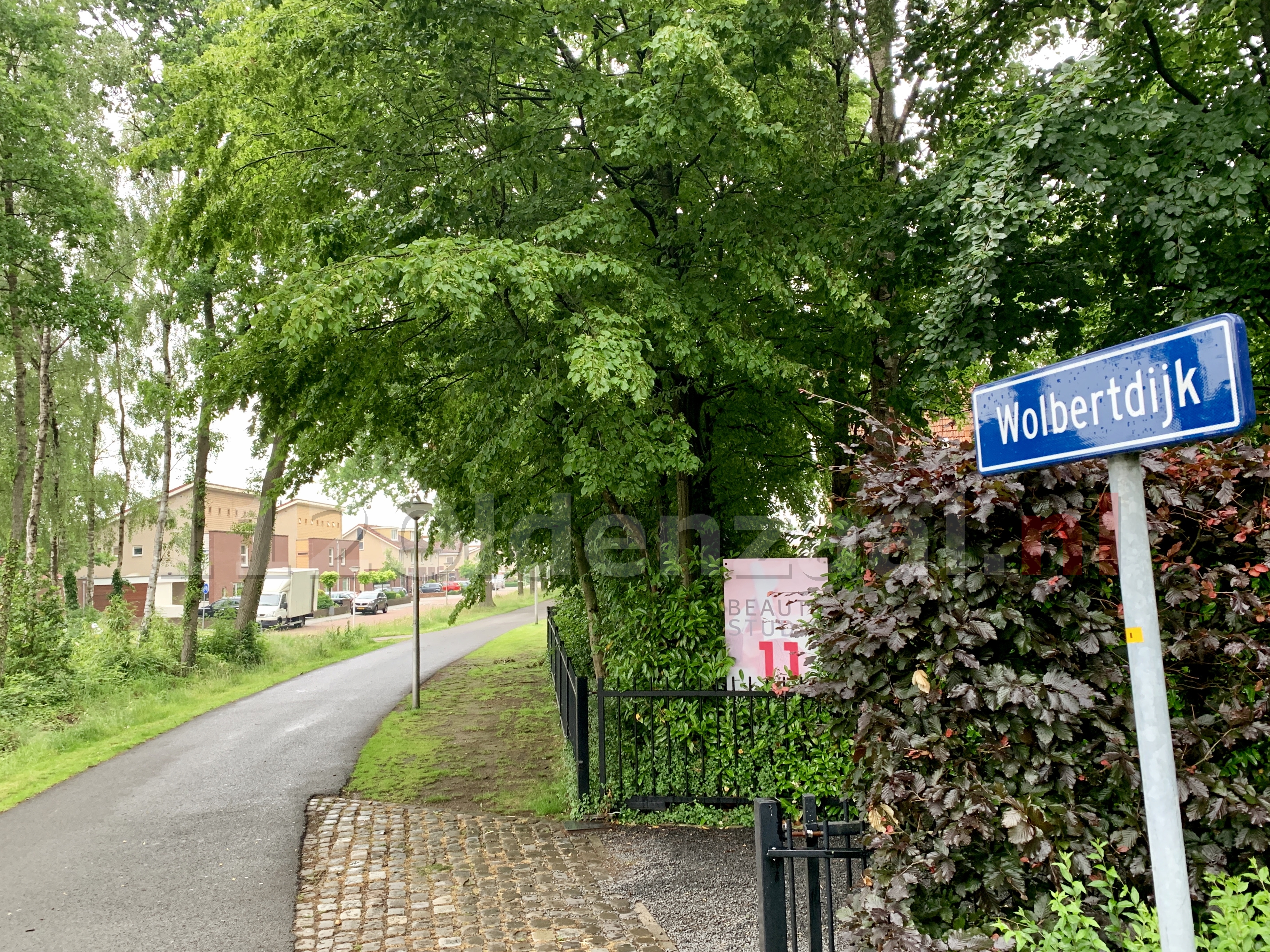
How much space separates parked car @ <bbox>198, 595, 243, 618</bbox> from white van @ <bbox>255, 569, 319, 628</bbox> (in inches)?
51.8

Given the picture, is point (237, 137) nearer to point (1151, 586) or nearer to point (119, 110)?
point (1151, 586)

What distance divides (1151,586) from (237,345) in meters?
7.36

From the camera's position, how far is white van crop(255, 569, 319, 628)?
36.6 metres

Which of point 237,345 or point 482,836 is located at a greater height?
point 237,345

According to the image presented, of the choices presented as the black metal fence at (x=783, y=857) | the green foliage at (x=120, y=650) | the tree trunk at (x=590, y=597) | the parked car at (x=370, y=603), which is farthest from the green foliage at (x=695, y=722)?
the parked car at (x=370, y=603)

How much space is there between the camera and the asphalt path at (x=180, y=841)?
4.99 m

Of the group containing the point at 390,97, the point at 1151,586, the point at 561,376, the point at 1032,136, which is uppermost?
the point at 390,97

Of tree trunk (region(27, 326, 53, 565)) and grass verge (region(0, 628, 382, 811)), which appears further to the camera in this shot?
tree trunk (region(27, 326, 53, 565))

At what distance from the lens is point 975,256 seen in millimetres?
5383

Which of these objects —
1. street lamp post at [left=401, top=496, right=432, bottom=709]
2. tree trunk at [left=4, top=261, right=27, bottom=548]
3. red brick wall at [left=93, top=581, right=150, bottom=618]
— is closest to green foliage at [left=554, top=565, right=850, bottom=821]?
street lamp post at [left=401, top=496, right=432, bottom=709]

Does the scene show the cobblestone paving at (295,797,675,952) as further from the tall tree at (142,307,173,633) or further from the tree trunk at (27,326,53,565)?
the tall tree at (142,307,173,633)

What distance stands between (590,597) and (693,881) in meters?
4.28

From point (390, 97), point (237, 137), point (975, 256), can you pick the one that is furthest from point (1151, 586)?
point (237, 137)

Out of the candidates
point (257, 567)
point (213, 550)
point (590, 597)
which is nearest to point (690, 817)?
point (590, 597)
